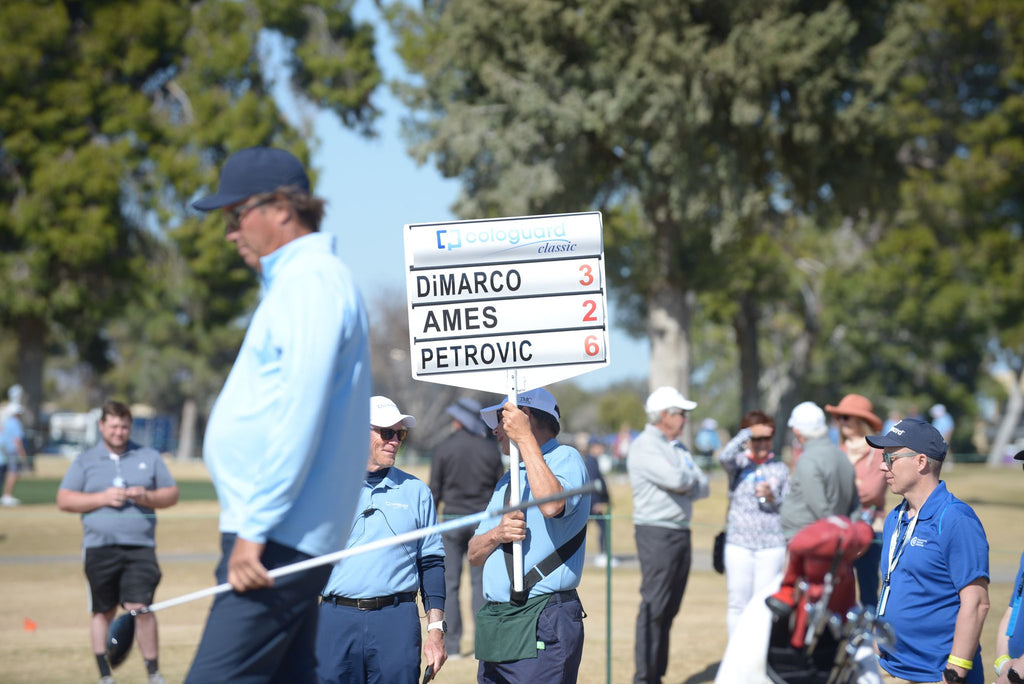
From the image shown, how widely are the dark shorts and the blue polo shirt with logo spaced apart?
5573 millimetres

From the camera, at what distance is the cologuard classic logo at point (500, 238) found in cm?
601

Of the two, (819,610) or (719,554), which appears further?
(719,554)

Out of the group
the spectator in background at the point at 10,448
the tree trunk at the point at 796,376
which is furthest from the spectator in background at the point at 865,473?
the tree trunk at the point at 796,376

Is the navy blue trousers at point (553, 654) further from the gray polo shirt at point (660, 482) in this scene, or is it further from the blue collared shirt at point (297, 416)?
the gray polo shirt at point (660, 482)

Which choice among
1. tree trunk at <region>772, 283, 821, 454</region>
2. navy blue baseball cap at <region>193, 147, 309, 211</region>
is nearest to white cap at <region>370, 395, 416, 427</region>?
navy blue baseball cap at <region>193, 147, 309, 211</region>

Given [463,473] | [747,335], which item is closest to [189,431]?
[747,335]

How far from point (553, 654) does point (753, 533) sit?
4091 mm

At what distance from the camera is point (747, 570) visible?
9086mm

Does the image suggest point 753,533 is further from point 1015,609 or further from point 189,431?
point 189,431

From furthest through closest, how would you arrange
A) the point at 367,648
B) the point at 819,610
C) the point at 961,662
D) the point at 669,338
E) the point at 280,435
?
the point at 669,338 < the point at 367,648 < the point at 961,662 < the point at 819,610 < the point at 280,435

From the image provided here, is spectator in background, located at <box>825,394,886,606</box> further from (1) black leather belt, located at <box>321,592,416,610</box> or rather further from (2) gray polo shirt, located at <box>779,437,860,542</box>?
(1) black leather belt, located at <box>321,592,416,610</box>

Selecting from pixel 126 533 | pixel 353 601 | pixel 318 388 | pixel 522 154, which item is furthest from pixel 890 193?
pixel 318 388

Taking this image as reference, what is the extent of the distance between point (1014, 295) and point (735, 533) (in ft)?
98.7

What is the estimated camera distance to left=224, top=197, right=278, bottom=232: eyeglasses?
3.47 metres
